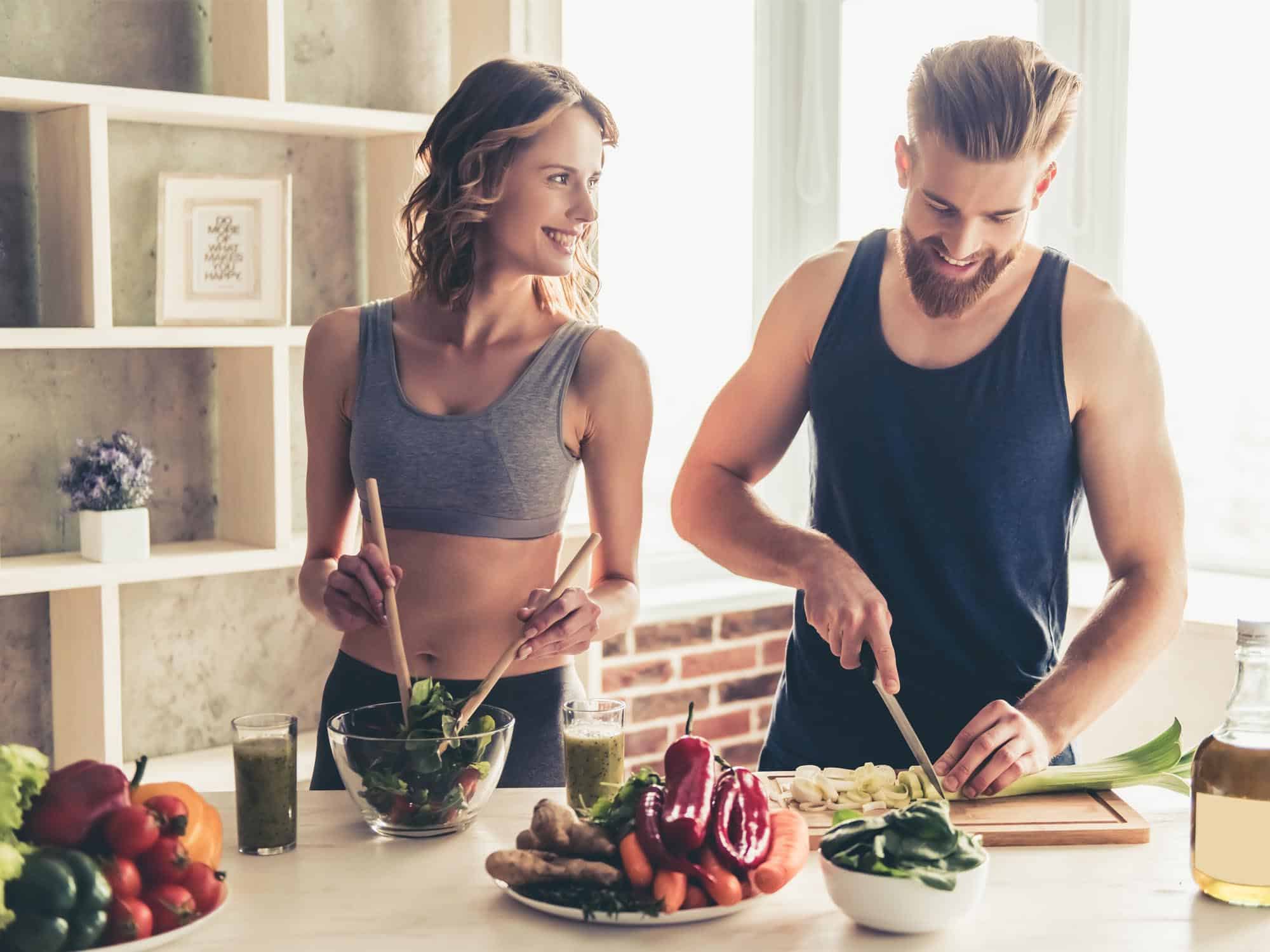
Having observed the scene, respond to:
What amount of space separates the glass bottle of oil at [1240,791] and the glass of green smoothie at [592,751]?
612 mm

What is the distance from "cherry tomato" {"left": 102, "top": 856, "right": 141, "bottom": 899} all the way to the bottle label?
40.5 inches

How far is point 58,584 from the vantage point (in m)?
2.55

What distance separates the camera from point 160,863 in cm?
129

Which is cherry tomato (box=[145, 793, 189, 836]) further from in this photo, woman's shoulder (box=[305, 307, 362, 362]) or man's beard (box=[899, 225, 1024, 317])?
man's beard (box=[899, 225, 1024, 317])

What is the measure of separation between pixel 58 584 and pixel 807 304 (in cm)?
147

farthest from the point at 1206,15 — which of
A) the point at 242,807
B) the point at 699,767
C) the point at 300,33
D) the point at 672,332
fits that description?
the point at 242,807

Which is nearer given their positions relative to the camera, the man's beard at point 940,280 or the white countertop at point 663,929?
the white countertop at point 663,929

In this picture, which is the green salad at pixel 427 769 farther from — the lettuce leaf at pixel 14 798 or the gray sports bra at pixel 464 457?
the gray sports bra at pixel 464 457

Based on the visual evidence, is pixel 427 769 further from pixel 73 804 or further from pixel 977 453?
pixel 977 453

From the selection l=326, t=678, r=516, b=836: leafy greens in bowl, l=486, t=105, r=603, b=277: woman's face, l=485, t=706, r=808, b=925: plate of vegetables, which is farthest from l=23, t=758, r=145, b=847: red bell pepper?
l=486, t=105, r=603, b=277: woman's face

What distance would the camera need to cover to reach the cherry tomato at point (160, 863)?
1.29 metres

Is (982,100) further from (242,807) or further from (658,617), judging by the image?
(658,617)

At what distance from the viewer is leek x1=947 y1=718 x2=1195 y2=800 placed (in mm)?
1684

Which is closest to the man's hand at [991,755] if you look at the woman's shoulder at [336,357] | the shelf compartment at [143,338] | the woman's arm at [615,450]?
the woman's arm at [615,450]
